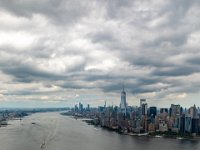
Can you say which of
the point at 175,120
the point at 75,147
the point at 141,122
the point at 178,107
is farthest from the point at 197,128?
the point at 75,147

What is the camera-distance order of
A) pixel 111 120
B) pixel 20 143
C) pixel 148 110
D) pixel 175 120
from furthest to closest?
pixel 148 110, pixel 111 120, pixel 175 120, pixel 20 143

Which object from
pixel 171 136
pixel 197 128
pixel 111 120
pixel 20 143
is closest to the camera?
pixel 20 143

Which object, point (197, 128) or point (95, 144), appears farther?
point (197, 128)

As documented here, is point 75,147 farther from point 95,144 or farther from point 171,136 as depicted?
point 171,136

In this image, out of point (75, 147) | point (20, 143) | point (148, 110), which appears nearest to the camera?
point (75, 147)

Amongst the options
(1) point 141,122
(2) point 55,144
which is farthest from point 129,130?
(2) point 55,144

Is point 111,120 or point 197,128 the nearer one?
point 197,128

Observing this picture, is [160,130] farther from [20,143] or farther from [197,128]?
[20,143]

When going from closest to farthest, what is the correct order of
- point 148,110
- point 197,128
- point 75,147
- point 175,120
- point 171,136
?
point 75,147, point 171,136, point 197,128, point 175,120, point 148,110
